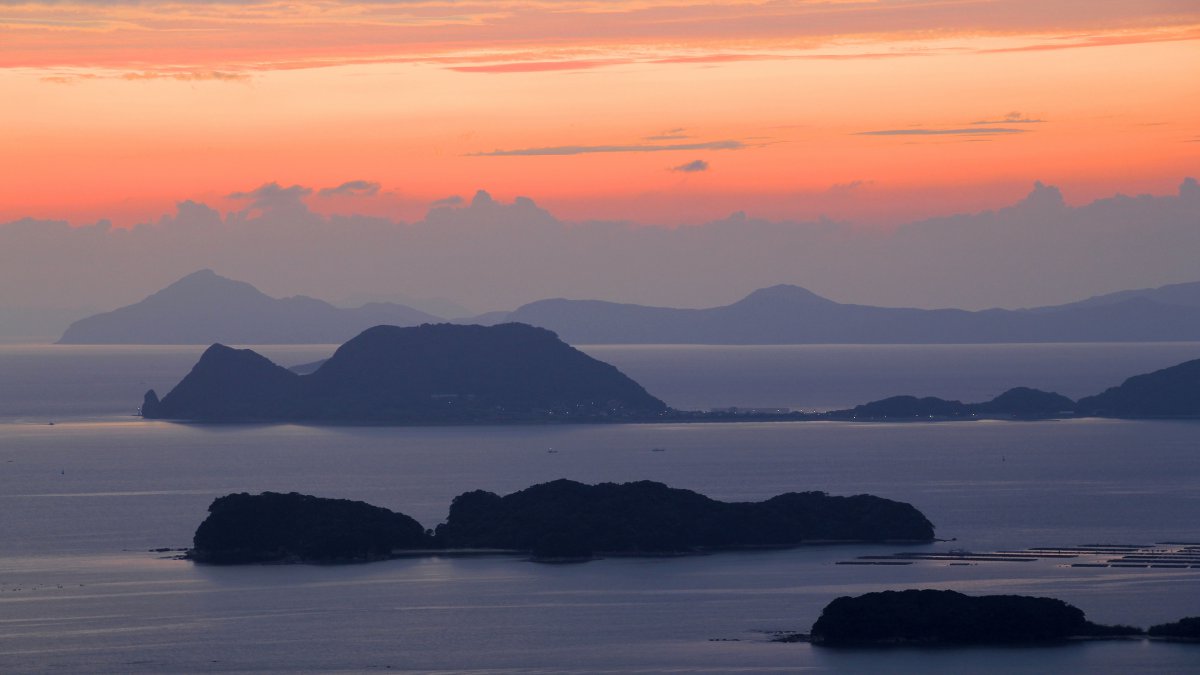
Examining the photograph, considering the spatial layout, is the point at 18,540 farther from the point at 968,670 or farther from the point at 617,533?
the point at 968,670

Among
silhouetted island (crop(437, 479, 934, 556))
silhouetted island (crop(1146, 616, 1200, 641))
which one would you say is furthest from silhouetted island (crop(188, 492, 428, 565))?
silhouetted island (crop(1146, 616, 1200, 641))

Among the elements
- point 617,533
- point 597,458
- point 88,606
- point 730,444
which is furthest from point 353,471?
point 88,606

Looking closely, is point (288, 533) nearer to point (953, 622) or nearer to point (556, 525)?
point (556, 525)

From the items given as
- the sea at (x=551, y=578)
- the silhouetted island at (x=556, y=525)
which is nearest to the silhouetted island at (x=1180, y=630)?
the sea at (x=551, y=578)

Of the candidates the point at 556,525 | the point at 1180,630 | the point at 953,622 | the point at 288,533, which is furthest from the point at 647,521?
the point at 1180,630

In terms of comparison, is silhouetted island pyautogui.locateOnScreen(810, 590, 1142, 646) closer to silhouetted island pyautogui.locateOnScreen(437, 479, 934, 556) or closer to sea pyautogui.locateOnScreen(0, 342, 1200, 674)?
sea pyautogui.locateOnScreen(0, 342, 1200, 674)

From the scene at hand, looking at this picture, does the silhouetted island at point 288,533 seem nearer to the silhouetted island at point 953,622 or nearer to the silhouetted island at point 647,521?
the silhouetted island at point 647,521
